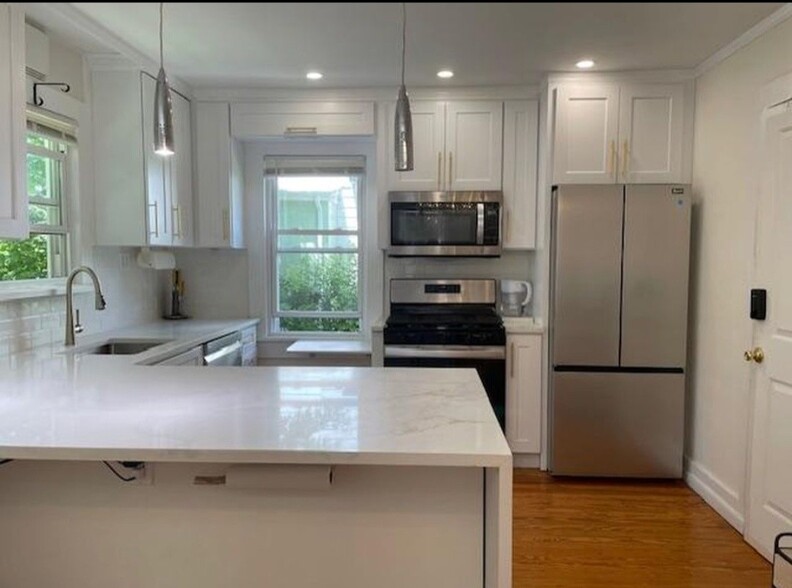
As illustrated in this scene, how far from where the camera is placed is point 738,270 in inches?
108

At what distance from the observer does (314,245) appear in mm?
4219

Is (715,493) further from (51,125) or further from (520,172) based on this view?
(51,125)

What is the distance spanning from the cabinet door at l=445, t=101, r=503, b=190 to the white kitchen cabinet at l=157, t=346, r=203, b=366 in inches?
72.6

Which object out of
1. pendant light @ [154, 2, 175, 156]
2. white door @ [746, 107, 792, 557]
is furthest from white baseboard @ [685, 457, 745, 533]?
pendant light @ [154, 2, 175, 156]

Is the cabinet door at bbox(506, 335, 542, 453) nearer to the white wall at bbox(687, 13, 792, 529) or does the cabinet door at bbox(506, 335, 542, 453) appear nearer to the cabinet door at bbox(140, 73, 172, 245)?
the white wall at bbox(687, 13, 792, 529)

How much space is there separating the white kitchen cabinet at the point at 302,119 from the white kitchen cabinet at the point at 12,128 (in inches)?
69.1

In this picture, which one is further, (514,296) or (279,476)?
(514,296)

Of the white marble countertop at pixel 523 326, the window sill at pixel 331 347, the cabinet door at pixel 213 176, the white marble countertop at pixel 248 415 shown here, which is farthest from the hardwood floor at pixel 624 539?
the cabinet door at pixel 213 176

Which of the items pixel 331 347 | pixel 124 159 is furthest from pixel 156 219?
pixel 331 347

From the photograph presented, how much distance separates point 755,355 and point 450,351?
1551mm

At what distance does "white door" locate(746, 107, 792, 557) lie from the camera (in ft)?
7.56

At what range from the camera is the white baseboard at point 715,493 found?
8.86 ft

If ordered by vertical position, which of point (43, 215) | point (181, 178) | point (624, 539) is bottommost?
point (624, 539)

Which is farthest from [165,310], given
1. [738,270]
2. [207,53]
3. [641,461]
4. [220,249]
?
[738,270]
